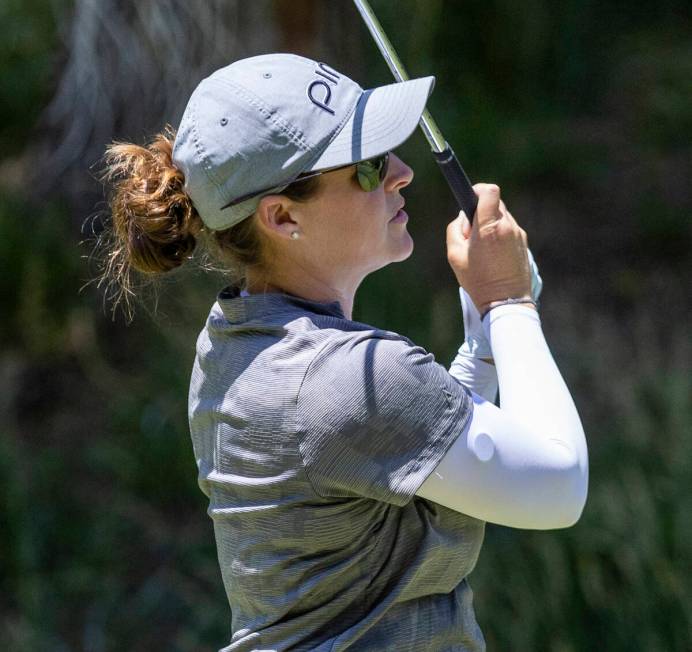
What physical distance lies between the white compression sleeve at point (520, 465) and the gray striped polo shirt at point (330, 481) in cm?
3

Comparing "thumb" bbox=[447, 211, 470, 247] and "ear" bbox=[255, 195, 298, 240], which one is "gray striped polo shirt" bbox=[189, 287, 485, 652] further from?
"thumb" bbox=[447, 211, 470, 247]

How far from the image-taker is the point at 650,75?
6074 mm

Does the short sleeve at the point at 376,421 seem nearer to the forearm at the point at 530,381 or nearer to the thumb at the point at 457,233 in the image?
the forearm at the point at 530,381

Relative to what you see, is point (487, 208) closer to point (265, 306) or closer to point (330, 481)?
→ point (265, 306)

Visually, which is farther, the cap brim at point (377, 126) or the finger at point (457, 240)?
the finger at point (457, 240)

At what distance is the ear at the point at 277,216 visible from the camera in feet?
5.92

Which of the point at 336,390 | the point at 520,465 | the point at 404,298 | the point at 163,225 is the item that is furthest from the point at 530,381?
the point at 404,298

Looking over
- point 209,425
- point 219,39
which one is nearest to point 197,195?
point 209,425

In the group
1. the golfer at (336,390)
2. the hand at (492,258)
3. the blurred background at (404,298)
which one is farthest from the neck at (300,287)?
the blurred background at (404,298)

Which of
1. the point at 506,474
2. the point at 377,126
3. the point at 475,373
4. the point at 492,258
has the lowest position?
the point at 475,373

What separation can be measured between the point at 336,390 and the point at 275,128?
1.35 ft

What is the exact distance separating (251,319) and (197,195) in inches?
8.3

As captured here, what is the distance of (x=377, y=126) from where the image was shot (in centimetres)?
177

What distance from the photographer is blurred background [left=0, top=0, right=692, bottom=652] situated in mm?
4070
